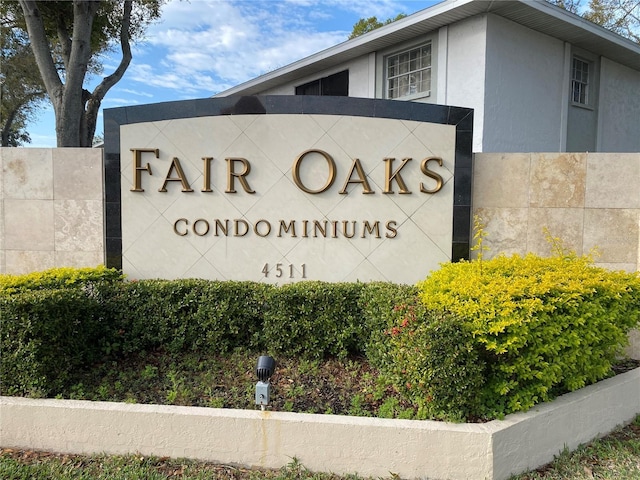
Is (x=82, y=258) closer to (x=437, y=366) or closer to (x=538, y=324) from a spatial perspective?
(x=437, y=366)

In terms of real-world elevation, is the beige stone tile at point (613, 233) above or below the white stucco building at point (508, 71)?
below

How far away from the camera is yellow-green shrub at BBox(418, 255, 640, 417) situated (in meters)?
2.98

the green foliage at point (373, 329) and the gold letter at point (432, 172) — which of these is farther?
the gold letter at point (432, 172)

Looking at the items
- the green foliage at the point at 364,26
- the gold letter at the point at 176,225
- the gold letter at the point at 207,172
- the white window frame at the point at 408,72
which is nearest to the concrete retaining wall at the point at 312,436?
the gold letter at the point at 176,225

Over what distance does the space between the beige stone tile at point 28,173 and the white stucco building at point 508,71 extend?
23.4ft

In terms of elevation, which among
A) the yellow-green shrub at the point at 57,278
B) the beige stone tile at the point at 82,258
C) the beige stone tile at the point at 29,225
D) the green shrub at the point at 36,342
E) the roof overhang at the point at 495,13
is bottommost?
the green shrub at the point at 36,342

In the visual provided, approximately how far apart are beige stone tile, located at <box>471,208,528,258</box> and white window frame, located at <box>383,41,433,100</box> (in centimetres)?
528

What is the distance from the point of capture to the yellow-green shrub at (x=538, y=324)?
2982 millimetres

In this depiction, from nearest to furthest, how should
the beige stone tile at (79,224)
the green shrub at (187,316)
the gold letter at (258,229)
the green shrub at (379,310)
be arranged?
the green shrub at (379,310)
the green shrub at (187,316)
the gold letter at (258,229)
the beige stone tile at (79,224)

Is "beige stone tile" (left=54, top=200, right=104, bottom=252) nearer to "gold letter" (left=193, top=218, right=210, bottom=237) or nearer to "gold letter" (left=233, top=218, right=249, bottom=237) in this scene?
"gold letter" (left=193, top=218, right=210, bottom=237)

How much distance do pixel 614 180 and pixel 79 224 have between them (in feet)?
20.3

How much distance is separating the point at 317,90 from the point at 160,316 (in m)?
9.38

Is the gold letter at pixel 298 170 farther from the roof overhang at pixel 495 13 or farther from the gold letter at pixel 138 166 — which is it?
the roof overhang at pixel 495 13

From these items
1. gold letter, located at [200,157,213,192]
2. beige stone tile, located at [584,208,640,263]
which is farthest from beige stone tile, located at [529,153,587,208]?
gold letter, located at [200,157,213,192]
